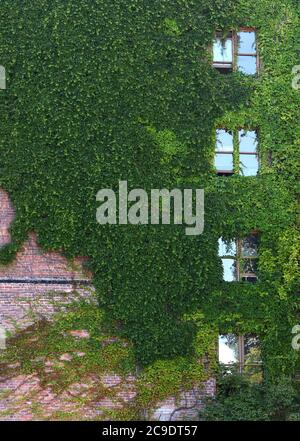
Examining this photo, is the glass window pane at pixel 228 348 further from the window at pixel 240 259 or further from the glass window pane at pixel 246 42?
the glass window pane at pixel 246 42

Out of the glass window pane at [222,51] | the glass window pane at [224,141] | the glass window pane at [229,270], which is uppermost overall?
the glass window pane at [222,51]

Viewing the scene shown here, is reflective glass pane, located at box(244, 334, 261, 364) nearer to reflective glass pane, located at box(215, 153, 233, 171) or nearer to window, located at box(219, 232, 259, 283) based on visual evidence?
window, located at box(219, 232, 259, 283)

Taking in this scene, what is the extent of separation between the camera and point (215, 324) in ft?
49.3

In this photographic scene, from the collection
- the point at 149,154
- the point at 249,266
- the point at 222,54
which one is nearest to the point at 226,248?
the point at 249,266

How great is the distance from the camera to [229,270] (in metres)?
15.7

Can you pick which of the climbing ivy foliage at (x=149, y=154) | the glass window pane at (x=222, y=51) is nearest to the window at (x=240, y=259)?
the climbing ivy foliage at (x=149, y=154)

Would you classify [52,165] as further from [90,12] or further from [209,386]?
[209,386]

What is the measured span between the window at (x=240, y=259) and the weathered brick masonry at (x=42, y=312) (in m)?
2.50

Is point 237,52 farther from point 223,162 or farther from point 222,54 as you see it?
point 223,162

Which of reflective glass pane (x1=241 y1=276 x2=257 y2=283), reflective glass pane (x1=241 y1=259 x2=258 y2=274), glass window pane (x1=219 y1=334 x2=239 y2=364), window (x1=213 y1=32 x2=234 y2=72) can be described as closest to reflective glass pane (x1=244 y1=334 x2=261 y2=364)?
glass window pane (x1=219 y1=334 x2=239 y2=364)

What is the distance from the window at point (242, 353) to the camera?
15211 millimetres

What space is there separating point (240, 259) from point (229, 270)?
36cm

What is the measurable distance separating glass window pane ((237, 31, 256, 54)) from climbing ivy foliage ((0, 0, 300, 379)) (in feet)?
1.91

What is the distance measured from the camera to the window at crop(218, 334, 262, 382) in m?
15.2
